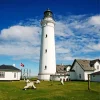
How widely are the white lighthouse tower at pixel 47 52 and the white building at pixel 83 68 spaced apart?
757cm

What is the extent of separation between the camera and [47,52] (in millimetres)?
47781

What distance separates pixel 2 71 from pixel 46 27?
56.3 ft

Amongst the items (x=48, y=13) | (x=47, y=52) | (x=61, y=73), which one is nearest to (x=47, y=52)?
(x=47, y=52)

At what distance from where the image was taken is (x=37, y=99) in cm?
1527

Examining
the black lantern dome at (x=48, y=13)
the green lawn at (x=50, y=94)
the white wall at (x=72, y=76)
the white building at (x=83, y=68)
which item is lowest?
the green lawn at (x=50, y=94)

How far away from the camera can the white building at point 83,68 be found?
48781 mm

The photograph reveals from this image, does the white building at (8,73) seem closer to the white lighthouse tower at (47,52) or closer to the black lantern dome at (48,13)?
the white lighthouse tower at (47,52)

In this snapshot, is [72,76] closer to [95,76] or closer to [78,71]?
[78,71]

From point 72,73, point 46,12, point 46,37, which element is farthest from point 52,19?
point 72,73

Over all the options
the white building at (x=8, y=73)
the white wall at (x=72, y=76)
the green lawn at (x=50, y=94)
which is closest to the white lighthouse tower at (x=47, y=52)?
the white wall at (x=72, y=76)

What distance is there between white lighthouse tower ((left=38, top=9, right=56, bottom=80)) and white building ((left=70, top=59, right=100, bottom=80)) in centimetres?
757

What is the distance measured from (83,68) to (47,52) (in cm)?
1114

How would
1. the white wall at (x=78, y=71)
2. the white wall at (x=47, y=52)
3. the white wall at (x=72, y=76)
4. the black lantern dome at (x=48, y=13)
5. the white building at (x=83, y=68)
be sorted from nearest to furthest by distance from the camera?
the white wall at (x=47, y=52) → the white building at (x=83, y=68) → the white wall at (x=78, y=71) → the black lantern dome at (x=48, y=13) → the white wall at (x=72, y=76)

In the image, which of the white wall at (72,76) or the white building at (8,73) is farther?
the white wall at (72,76)
